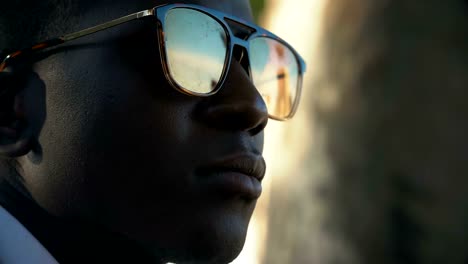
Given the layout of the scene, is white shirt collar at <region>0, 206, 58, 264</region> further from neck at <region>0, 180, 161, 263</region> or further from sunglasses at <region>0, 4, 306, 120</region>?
sunglasses at <region>0, 4, 306, 120</region>

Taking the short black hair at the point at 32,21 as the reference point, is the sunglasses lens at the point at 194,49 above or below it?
below

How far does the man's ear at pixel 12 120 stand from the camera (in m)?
1.53

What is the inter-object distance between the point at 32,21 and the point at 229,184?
577 millimetres

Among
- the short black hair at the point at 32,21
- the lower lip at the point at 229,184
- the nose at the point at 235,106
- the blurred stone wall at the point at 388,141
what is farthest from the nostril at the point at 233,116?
the blurred stone wall at the point at 388,141

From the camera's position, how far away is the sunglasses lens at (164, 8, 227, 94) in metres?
1.47

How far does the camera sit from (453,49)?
3.68 m

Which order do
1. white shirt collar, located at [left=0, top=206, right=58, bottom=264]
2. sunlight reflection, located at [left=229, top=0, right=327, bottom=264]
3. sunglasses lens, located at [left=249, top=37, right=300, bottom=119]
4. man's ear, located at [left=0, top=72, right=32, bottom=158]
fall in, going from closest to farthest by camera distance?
white shirt collar, located at [left=0, top=206, right=58, bottom=264], man's ear, located at [left=0, top=72, right=32, bottom=158], sunglasses lens, located at [left=249, top=37, right=300, bottom=119], sunlight reflection, located at [left=229, top=0, right=327, bottom=264]

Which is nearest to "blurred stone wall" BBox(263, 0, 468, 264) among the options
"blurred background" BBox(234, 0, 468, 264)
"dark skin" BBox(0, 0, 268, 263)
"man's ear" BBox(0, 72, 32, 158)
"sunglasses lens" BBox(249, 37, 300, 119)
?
"blurred background" BBox(234, 0, 468, 264)

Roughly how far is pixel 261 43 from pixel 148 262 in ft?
1.95

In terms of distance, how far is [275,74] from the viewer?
186 centimetres

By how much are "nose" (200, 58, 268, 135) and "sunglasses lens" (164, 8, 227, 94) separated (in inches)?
1.5

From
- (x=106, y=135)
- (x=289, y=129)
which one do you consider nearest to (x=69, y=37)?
(x=106, y=135)

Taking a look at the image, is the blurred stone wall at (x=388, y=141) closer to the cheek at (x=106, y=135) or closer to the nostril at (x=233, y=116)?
the nostril at (x=233, y=116)

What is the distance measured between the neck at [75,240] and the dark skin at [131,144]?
18mm
